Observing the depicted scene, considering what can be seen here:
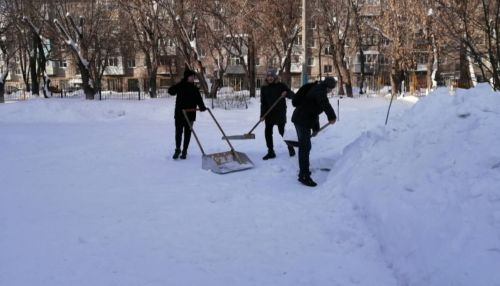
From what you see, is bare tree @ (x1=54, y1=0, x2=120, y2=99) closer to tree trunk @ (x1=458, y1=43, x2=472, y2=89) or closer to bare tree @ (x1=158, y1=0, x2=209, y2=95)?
bare tree @ (x1=158, y1=0, x2=209, y2=95)

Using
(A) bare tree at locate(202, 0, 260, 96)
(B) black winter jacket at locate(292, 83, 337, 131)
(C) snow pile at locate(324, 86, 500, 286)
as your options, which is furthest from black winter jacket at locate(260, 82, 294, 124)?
(A) bare tree at locate(202, 0, 260, 96)

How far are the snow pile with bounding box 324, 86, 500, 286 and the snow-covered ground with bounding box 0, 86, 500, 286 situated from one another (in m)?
0.01

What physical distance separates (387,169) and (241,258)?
2022 millimetres

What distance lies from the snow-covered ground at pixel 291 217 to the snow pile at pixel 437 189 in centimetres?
1

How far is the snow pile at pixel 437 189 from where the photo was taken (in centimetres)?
333

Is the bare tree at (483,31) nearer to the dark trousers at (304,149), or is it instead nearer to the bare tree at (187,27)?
the dark trousers at (304,149)

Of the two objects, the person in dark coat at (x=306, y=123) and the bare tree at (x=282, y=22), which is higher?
the bare tree at (x=282, y=22)

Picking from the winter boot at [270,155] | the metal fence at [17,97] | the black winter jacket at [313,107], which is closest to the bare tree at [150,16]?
the metal fence at [17,97]

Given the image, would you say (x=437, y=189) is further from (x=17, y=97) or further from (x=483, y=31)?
(x=17, y=97)

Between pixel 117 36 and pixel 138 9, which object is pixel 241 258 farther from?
pixel 117 36

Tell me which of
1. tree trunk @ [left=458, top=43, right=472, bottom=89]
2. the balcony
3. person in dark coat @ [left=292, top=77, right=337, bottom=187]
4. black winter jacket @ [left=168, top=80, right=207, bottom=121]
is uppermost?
the balcony

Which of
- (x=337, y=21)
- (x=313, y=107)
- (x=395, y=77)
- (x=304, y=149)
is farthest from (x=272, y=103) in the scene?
(x=337, y=21)

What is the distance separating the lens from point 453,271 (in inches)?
127

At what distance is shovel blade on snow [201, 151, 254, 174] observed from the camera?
7664mm
